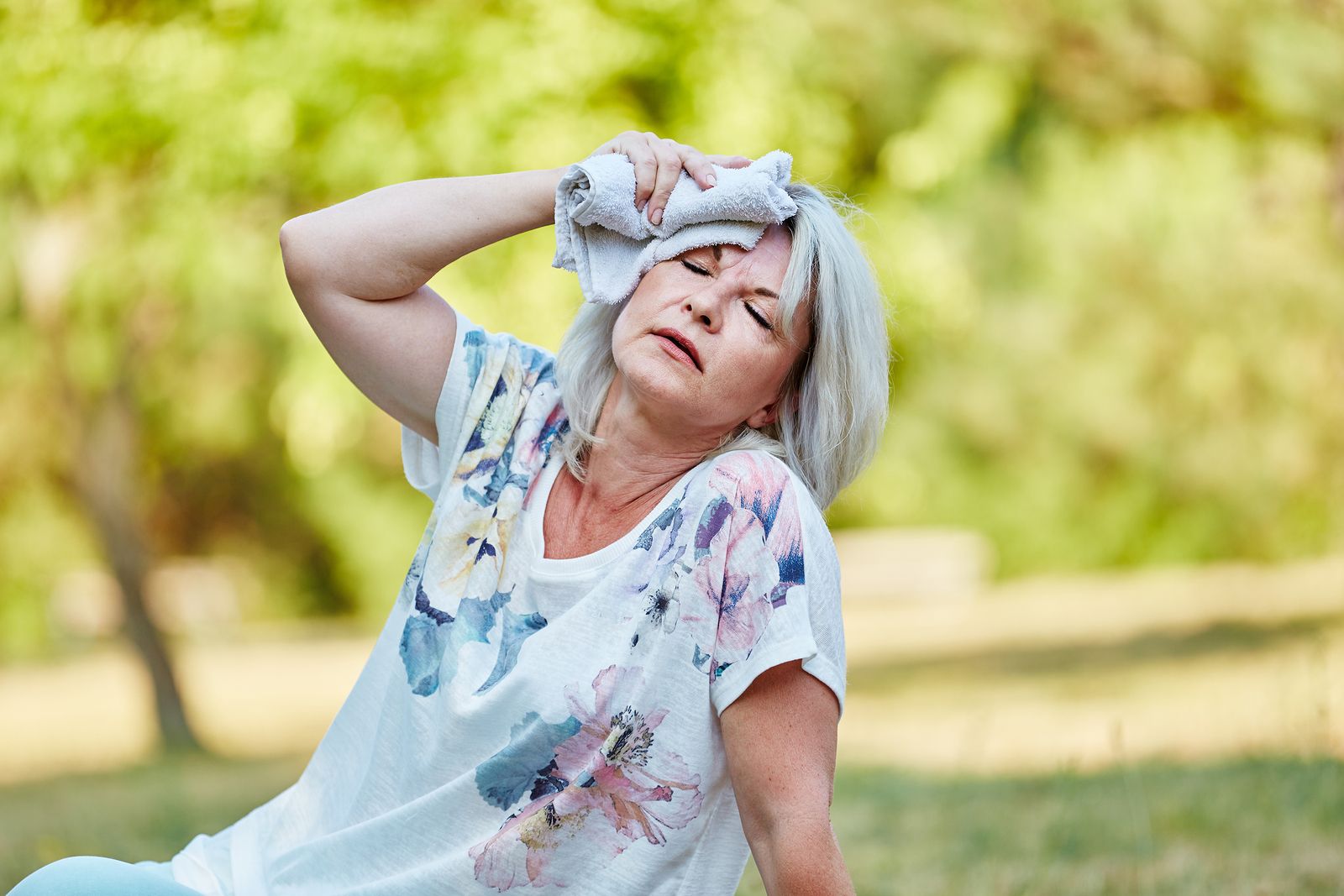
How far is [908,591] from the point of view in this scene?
46.0ft

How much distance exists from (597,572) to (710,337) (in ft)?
1.14

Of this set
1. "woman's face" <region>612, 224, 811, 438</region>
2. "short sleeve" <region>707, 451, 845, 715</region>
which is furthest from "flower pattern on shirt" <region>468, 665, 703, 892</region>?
"woman's face" <region>612, 224, 811, 438</region>

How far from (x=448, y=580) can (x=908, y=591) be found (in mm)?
12558

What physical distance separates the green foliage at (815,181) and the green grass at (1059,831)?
9.44 ft

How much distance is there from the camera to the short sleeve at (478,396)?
194 cm

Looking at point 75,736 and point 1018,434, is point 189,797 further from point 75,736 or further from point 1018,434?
point 1018,434

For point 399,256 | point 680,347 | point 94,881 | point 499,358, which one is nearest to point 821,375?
point 680,347

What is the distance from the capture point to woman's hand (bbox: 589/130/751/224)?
185 cm

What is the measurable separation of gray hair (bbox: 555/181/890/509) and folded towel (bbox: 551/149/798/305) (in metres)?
0.06

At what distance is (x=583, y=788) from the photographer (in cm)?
167

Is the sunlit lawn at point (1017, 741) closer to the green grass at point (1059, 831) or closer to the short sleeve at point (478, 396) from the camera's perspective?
the green grass at point (1059, 831)

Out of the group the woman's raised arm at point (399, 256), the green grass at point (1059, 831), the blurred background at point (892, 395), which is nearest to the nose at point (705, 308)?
the woman's raised arm at point (399, 256)

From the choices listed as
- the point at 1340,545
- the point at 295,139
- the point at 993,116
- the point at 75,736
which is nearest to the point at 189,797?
the point at 295,139

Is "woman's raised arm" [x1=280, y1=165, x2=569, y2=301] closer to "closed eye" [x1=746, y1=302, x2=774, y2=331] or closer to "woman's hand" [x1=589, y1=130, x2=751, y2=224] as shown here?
"woman's hand" [x1=589, y1=130, x2=751, y2=224]
